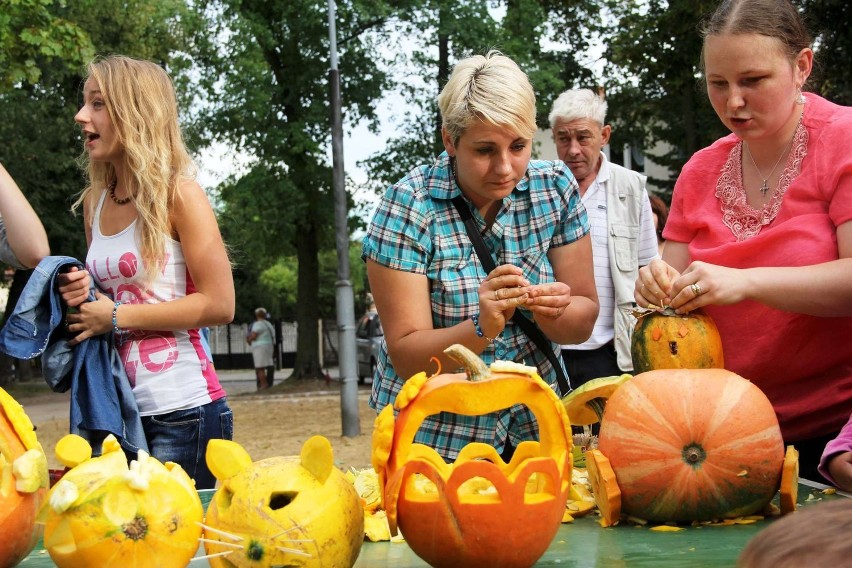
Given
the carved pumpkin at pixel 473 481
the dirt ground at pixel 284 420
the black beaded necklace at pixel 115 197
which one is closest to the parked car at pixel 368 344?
A: the dirt ground at pixel 284 420

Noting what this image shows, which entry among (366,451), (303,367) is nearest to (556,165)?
(366,451)

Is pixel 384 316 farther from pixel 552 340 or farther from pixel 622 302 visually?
pixel 622 302

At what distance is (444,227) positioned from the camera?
2.73 m

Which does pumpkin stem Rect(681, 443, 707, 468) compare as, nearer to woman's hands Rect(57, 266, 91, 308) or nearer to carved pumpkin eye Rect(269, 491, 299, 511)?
carved pumpkin eye Rect(269, 491, 299, 511)

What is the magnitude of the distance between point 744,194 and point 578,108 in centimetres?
295

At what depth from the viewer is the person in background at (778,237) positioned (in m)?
2.18

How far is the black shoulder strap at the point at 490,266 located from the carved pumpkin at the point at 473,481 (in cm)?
102

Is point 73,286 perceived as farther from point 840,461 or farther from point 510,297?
point 840,461

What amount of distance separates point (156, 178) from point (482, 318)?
1279mm

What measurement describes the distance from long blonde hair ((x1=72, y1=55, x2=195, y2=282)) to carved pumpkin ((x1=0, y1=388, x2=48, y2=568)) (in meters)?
1.28

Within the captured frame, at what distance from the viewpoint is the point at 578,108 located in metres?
5.37

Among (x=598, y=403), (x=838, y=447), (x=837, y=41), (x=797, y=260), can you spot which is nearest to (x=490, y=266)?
(x=598, y=403)

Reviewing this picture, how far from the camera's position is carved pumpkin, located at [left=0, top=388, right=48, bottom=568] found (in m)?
1.68

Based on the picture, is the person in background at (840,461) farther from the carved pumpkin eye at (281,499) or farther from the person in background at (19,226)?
the person in background at (19,226)
